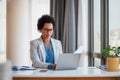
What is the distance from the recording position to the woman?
2771 mm

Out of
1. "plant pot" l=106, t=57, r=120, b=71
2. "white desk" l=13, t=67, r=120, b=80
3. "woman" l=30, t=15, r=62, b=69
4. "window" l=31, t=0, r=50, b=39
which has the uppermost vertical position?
"window" l=31, t=0, r=50, b=39

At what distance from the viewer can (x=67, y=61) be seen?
2289mm

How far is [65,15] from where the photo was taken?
4992 millimetres

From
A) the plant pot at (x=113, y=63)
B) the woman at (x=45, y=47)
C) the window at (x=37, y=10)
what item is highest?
the window at (x=37, y=10)

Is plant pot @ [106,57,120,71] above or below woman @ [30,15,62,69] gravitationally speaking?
below

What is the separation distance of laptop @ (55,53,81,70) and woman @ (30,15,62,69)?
413mm

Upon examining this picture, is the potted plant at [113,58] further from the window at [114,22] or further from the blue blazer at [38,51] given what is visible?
the window at [114,22]

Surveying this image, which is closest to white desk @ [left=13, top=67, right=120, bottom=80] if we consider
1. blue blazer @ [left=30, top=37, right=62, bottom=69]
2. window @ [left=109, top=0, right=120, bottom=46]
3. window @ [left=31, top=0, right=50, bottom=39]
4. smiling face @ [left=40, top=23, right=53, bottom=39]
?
blue blazer @ [left=30, top=37, right=62, bottom=69]

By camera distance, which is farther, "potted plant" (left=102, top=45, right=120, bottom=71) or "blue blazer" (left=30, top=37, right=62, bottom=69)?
"blue blazer" (left=30, top=37, right=62, bottom=69)

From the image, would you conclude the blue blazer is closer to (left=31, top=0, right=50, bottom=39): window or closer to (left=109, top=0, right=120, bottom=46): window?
(left=109, top=0, right=120, bottom=46): window

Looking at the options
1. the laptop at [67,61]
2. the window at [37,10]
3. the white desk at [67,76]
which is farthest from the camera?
the window at [37,10]

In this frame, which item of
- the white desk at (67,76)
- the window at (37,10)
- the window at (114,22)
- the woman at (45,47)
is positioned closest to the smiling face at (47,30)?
the woman at (45,47)

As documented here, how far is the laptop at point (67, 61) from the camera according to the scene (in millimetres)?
2246

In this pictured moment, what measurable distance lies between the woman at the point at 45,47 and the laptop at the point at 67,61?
16.3 inches
